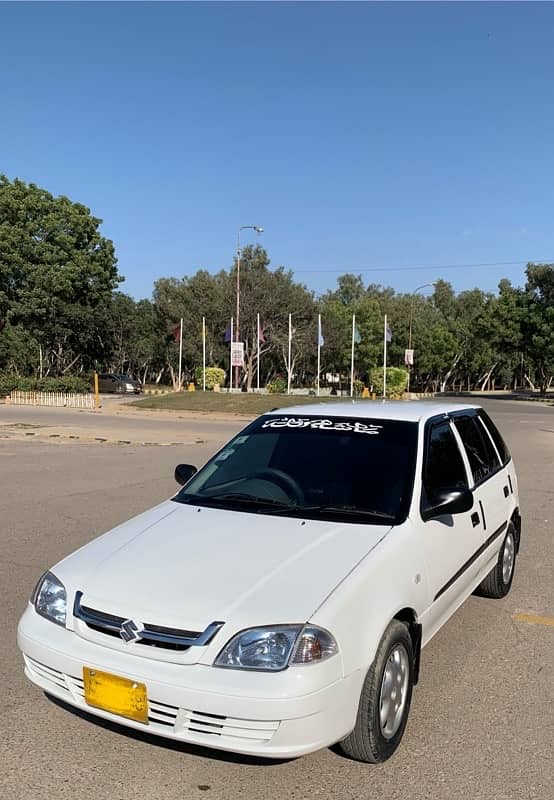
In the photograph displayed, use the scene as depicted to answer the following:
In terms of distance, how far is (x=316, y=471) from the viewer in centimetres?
424

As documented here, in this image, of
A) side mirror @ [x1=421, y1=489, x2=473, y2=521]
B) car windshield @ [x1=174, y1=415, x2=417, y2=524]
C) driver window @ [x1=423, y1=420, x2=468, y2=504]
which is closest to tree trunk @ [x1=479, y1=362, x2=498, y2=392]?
driver window @ [x1=423, y1=420, x2=468, y2=504]

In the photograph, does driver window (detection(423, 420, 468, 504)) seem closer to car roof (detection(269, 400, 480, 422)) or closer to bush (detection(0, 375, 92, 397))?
car roof (detection(269, 400, 480, 422))

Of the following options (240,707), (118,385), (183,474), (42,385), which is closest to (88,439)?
(183,474)

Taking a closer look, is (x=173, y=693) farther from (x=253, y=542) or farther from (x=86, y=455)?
(x=86, y=455)

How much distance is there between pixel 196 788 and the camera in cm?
295

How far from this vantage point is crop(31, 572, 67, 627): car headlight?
3.21 meters

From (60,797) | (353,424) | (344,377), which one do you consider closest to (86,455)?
(353,424)

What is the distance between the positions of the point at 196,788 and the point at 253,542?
1.09 meters

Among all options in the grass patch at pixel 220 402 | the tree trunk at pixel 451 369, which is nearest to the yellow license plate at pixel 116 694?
the grass patch at pixel 220 402

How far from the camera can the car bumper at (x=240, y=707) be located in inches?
106

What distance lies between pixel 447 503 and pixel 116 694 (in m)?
1.95

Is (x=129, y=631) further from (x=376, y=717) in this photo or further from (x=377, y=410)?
(x=377, y=410)

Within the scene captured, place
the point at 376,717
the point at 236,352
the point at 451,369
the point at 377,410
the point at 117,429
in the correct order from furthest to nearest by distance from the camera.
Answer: the point at 451,369
the point at 236,352
the point at 117,429
the point at 377,410
the point at 376,717

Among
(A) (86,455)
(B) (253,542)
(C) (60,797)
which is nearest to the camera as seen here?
(C) (60,797)
